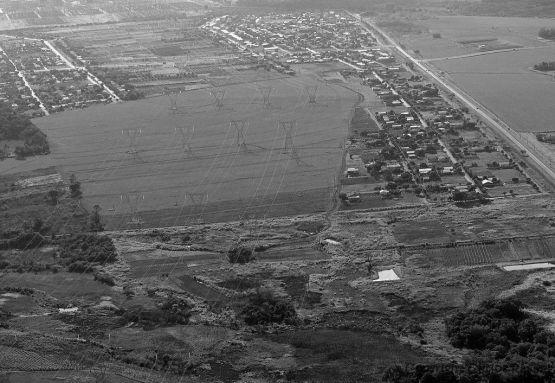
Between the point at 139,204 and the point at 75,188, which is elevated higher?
the point at 75,188

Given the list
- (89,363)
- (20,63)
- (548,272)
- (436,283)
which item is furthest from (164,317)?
(20,63)

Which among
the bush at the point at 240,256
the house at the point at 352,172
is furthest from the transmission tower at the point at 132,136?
the bush at the point at 240,256

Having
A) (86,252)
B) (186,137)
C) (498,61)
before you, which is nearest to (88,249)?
(86,252)

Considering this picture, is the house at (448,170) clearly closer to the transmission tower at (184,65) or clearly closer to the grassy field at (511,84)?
the grassy field at (511,84)

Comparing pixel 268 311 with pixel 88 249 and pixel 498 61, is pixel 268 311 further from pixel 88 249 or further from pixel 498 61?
pixel 498 61

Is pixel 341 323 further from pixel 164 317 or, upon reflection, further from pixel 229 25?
pixel 229 25

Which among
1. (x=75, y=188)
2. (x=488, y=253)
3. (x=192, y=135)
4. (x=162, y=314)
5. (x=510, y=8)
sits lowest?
(x=488, y=253)
